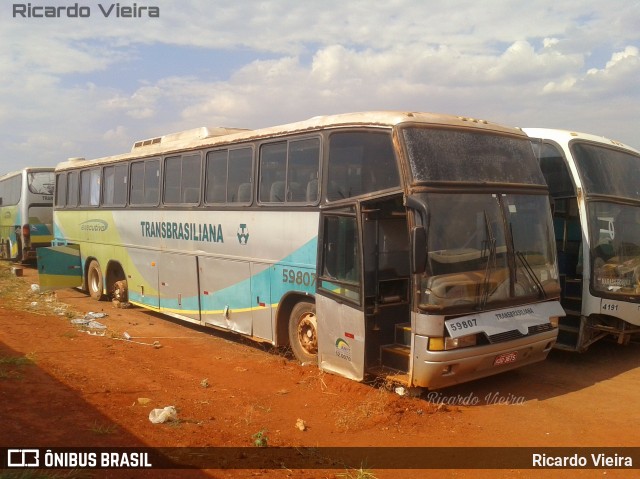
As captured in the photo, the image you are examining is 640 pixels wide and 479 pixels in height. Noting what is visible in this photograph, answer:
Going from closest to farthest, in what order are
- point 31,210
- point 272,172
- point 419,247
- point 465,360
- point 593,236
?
point 419,247 < point 465,360 < point 593,236 < point 272,172 < point 31,210

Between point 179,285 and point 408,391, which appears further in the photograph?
point 179,285

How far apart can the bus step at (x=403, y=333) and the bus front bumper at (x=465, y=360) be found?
20.0 inches

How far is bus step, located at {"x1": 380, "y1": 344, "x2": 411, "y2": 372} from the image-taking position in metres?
6.64

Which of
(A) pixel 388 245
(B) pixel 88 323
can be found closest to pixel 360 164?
(A) pixel 388 245

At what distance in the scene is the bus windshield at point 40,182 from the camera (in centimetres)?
2148

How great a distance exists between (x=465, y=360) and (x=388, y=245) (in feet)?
5.40

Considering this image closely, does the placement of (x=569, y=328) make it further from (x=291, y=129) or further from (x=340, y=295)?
(x=291, y=129)

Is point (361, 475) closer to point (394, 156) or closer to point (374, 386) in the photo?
point (374, 386)

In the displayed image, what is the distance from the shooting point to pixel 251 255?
360 inches

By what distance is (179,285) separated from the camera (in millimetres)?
11227

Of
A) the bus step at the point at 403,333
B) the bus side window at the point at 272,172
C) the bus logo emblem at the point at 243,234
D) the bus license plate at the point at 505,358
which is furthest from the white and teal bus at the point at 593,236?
the bus logo emblem at the point at 243,234

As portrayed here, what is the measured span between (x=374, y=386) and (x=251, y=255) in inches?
120

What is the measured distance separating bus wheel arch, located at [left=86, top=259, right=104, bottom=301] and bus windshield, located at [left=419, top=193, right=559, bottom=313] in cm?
1048

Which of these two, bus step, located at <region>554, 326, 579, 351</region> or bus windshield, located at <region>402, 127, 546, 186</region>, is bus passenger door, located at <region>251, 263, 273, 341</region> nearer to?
bus windshield, located at <region>402, 127, 546, 186</region>
